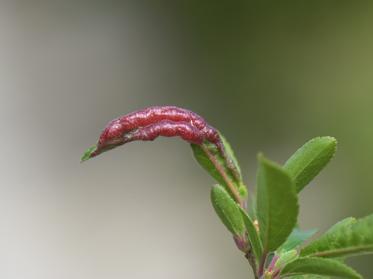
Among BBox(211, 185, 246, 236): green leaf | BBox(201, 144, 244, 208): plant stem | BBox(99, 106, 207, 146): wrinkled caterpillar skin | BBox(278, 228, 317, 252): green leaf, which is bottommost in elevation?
BBox(278, 228, 317, 252): green leaf

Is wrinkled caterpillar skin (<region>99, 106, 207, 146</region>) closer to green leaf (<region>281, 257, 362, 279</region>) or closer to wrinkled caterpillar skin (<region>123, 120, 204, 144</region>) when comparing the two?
wrinkled caterpillar skin (<region>123, 120, 204, 144</region>)

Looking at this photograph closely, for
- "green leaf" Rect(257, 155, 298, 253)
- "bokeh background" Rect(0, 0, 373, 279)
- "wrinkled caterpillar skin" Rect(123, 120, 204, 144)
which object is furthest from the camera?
"bokeh background" Rect(0, 0, 373, 279)

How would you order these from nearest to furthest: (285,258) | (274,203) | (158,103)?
(274,203)
(285,258)
(158,103)

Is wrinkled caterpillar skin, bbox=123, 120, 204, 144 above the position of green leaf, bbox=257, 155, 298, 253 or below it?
above

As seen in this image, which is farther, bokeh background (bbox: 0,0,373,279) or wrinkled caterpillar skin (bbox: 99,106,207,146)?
bokeh background (bbox: 0,0,373,279)

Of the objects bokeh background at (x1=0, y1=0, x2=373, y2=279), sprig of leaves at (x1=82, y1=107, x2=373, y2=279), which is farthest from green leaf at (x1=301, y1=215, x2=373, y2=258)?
bokeh background at (x1=0, y1=0, x2=373, y2=279)

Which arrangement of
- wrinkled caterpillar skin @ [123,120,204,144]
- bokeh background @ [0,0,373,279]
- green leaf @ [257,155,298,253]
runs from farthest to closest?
bokeh background @ [0,0,373,279], wrinkled caterpillar skin @ [123,120,204,144], green leaf @ [257,155,298,253]

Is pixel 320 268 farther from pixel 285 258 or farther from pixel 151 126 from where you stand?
pixel 151 126

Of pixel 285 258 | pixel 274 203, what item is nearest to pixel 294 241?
pixel 285 258
